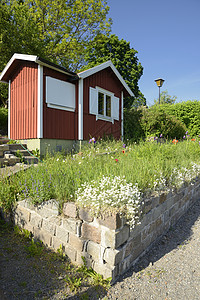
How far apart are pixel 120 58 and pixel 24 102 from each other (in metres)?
12.7

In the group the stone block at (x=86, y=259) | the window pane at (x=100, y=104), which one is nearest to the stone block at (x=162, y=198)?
the stone block at (x=86, y=259)

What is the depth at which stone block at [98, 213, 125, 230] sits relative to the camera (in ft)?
6.06

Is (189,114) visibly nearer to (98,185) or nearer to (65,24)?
(65,24)

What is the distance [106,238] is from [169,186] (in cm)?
152

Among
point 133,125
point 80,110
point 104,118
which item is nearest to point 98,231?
point 80,110

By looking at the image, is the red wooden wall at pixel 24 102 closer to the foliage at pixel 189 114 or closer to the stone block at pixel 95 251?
the stone block at pixel 95 251

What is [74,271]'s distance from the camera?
2119 millimetres

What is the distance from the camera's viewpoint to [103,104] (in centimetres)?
911

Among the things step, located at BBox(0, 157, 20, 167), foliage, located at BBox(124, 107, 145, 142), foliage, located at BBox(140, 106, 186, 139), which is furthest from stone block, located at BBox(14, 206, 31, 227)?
foliage, located at BBox(140, 106, 186, 139)

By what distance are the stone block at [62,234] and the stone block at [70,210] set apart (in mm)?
195

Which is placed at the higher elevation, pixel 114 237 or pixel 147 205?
pixel 147 205

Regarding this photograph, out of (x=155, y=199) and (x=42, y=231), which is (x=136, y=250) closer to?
(x=155, y=199)

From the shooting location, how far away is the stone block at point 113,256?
6.15 ft

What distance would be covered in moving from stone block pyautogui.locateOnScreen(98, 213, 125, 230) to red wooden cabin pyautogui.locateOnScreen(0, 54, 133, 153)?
5.01 m
